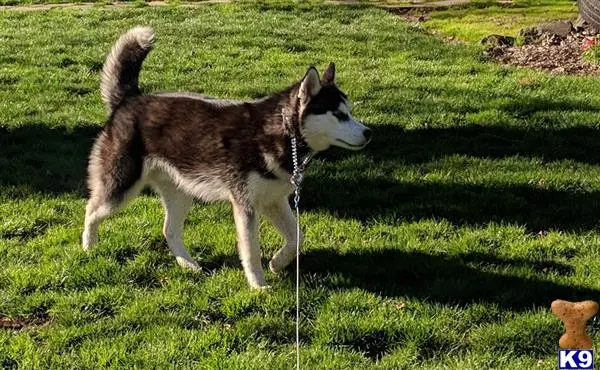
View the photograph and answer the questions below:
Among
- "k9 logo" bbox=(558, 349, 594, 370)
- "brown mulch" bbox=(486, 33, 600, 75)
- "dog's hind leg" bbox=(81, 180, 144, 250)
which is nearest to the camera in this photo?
"k9 logo" bbox=(558, 349, 594, 370)

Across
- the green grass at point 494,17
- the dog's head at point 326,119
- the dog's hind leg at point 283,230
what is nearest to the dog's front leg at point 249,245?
the dog's hind leg at point 283,230

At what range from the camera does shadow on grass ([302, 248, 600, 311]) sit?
5055 millimetres

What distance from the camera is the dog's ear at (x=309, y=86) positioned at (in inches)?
192

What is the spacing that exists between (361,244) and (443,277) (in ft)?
2.62

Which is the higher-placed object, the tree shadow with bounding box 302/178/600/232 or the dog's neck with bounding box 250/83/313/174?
the dog's neck with bounding box 250/83/313/174

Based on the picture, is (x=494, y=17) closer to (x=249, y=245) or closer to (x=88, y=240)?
(x=88, y=240)

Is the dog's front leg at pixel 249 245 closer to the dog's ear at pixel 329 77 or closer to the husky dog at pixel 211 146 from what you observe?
the husky dog at pixel 211 146

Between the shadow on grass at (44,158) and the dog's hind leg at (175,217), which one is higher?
the dog's hind leg at (175,217)

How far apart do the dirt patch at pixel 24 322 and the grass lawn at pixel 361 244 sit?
Answer: 1 cm

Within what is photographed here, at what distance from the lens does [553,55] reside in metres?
12.9

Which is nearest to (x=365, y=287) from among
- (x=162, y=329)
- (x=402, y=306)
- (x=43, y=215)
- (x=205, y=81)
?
(x=402, y=306)

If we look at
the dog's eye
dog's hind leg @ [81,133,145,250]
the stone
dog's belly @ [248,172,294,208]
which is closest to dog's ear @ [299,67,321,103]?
the dog's eye

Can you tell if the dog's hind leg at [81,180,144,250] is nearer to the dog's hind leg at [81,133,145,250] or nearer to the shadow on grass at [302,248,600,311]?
the dog's hind leg at [81,133,145,250]

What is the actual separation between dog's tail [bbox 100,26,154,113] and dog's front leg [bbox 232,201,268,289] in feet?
4.57
